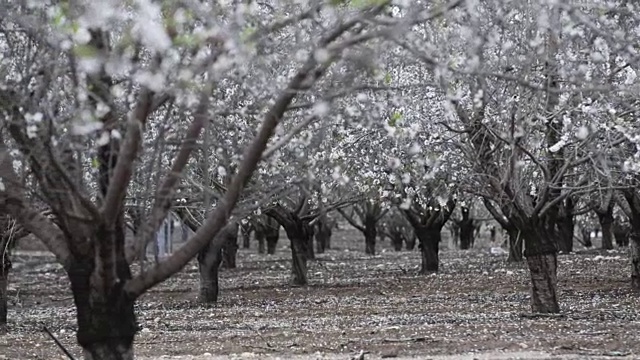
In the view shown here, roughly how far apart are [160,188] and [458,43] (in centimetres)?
532

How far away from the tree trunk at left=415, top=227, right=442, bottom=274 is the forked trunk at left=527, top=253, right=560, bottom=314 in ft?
39.9

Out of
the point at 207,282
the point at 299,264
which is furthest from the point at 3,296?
the point at 299,264

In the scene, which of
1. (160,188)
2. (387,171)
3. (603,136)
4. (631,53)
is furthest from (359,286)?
(160,188)

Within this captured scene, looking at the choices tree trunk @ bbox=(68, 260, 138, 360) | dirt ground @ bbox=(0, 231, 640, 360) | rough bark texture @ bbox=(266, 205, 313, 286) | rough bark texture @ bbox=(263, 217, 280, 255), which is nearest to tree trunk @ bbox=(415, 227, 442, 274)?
dirt ground @ bbox=(0, 231, 640, 360)

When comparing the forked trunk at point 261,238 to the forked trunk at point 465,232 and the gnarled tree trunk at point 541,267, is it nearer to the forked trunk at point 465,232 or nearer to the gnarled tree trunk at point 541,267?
the forked trunk at point 465,232

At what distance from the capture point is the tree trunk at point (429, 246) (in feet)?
89.2

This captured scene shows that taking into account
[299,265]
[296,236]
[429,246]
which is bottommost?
[299,265]

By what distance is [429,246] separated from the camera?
27406mm

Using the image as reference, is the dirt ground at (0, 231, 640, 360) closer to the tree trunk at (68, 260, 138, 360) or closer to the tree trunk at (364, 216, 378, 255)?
the tree trunk at (68, 260, 138, 360)

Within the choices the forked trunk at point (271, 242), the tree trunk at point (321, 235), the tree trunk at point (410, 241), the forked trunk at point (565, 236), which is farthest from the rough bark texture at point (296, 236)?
the tree trunk at point (410, 241)

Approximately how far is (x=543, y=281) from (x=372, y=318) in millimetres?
2866

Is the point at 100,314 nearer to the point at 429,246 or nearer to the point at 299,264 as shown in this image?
the point at 299,264

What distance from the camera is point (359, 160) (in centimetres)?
1772

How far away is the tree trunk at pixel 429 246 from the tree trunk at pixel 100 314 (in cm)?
1912
